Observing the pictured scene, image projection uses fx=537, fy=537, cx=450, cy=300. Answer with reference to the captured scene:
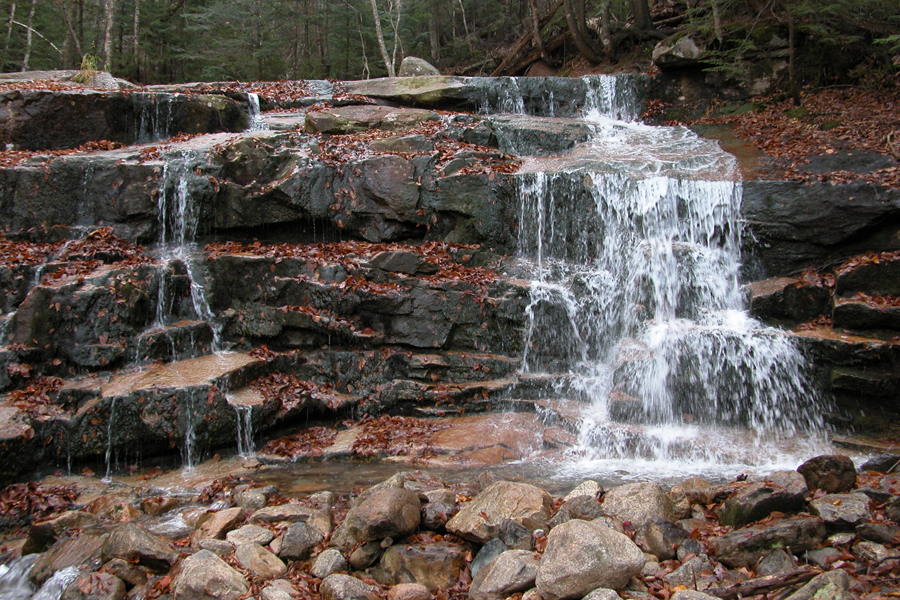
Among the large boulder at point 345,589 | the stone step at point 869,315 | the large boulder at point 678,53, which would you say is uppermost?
the large boulder at point 678,53

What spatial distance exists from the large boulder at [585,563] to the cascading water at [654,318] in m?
3.09

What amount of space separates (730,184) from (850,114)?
4.29 meters

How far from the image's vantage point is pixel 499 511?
4941 mm

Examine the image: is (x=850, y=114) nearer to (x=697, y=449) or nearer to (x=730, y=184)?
(x=730, y=184)

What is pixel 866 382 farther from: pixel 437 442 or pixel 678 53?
pixel 678 53

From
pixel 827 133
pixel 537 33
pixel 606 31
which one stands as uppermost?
pixel 537 33

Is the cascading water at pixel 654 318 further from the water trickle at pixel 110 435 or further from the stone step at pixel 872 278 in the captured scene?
the water trickle at pixel 110 435

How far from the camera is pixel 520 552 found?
4344 millimetres

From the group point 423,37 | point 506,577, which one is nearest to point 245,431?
point 506,577

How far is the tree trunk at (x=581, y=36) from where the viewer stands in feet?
56.0

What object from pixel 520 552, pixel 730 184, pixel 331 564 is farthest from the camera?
pixel 730 184

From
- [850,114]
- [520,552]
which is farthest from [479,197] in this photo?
[850,114]

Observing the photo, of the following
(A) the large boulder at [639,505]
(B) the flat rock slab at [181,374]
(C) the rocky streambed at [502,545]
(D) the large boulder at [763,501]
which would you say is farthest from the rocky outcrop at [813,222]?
(B) the flat rock slab at [181,374]

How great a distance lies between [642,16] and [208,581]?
18088 millimetres
